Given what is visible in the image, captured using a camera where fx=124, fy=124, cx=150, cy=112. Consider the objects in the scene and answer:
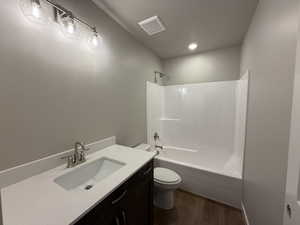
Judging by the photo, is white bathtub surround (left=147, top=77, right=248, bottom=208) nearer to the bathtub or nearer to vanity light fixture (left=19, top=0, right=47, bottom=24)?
the bathtub

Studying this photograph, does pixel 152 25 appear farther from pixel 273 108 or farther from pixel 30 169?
pixel 30 169

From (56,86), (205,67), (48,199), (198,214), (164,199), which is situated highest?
(205,67)

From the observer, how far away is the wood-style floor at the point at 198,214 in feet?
4.77

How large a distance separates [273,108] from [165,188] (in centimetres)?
135

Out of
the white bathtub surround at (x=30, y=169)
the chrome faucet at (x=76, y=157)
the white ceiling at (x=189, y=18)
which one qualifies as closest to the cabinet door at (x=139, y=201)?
the chrome faucet at (x=76, y=157)

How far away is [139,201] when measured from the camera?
108 cm

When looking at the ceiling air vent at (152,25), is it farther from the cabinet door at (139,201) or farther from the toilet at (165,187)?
the toilet at (165,187)

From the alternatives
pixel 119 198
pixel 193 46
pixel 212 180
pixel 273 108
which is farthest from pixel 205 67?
pixel 119 198

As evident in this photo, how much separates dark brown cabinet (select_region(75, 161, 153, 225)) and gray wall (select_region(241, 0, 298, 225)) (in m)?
0.92

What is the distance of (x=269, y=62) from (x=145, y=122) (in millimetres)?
1822

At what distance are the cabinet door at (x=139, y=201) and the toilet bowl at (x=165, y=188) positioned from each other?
1.10 feet

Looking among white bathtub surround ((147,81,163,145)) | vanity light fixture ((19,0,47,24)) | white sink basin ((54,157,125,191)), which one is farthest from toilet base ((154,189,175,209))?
vanity light fixture ((19,0,47,24))

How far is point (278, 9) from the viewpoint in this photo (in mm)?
833

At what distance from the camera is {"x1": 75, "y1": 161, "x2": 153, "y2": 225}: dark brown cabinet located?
72cm
